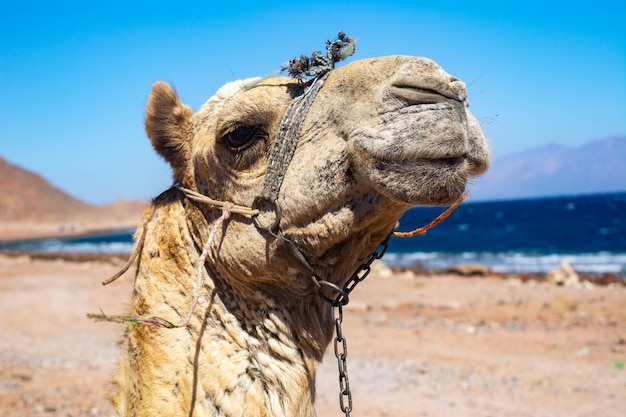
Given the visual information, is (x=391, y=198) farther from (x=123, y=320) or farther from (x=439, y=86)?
(x=123, y=320)

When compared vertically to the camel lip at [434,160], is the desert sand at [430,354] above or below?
below

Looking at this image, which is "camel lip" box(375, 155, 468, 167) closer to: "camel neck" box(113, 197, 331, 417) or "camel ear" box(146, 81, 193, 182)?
"camel neck" box(113, 197, 331, 417)

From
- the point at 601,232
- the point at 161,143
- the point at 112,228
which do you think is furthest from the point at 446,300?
the point at 112,228

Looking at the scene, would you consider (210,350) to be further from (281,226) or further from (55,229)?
(55,229)

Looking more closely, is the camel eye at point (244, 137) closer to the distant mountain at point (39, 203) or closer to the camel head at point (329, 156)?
the camel head at point (329, 156)

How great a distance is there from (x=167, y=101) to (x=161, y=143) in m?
0.21

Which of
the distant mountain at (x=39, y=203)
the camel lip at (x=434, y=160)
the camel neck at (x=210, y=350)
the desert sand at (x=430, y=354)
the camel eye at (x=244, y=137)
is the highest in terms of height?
the camel eye at (x=244, y=137)

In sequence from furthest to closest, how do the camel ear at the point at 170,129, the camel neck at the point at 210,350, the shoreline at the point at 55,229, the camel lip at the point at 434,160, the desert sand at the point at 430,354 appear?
the shoreline at the point at 55,229 → the desert sand at the point at 430,354 → the camel ear at the point at 170,129 → the camel neck at the point at 210,350 → the camel lip at the point at 434,160

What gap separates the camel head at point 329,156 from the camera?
221 cm

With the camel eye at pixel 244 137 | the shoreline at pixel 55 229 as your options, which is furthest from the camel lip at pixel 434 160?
the shoreline at pixel 55 229

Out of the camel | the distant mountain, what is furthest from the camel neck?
the distant mountain

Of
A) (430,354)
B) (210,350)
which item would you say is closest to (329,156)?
(210,350)

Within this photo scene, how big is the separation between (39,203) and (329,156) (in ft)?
491

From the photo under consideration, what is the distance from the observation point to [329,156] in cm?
241
